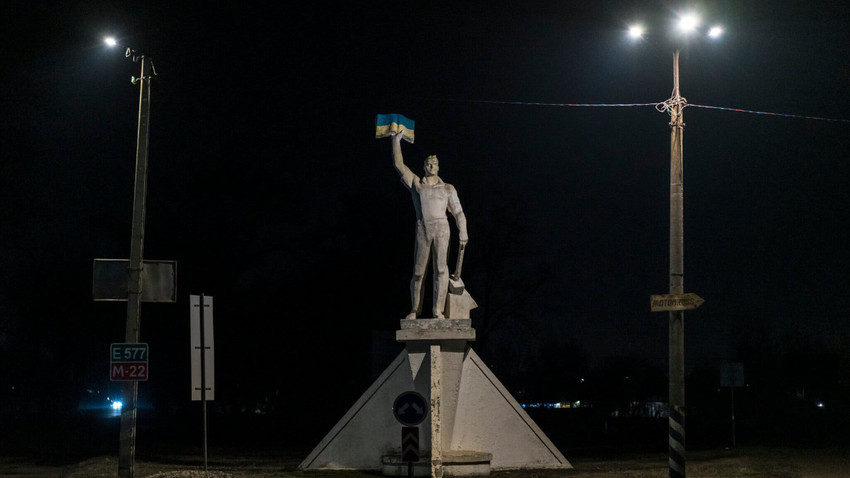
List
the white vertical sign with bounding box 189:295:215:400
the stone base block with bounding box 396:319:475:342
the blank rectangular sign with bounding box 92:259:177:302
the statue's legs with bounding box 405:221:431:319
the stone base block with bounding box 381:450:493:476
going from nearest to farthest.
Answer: the white vertical sign with bounding box 189:295:215:400 < the blank rectangular sign with bounding box 92:259:177:302 < the stone base block with bounding box 396:319:475:342 < the stone base block with bounding box 381:450:493:476 < the statue's legs with bounding box 405:221:431:319

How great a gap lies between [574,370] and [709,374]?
19485 mm

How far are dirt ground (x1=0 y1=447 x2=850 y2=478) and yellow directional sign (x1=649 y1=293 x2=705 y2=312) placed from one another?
13.3 ft

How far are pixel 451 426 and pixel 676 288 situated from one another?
506 cm

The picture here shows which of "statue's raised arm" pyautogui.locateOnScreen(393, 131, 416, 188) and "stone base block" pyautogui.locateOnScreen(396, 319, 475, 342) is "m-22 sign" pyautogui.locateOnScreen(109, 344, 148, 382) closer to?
"stone base block" pyautogui.locateOnScreen(396, 319, 475, 342)

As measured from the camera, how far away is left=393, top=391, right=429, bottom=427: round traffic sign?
40.2ft

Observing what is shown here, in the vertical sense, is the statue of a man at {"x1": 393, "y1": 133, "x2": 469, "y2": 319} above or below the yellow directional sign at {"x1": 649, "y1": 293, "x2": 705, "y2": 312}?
above

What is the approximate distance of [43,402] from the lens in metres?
67.3

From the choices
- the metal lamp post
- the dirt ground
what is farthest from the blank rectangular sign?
the dirt ground

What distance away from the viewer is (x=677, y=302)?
14.2 metres

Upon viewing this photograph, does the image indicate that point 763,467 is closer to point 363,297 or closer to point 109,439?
point 109,439

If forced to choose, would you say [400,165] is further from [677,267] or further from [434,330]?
[677,267]

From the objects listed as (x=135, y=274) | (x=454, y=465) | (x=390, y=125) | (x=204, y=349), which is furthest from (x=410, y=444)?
(x=390, y=125)

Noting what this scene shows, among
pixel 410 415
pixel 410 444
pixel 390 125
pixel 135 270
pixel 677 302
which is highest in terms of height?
pixel 390 125

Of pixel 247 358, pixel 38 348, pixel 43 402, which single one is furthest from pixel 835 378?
pixel 43 402
